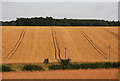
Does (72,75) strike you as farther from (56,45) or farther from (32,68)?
(56,45)

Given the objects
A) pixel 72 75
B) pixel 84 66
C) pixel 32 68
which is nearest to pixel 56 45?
pixel 84 66

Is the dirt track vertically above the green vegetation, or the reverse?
the dirt track

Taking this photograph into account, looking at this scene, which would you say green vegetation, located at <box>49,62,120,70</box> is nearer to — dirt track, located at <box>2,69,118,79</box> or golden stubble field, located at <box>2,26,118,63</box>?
dirt track, located at <box>2,69,118,79</box>

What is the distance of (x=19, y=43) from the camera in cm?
4106

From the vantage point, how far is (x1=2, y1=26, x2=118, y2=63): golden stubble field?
108 feet

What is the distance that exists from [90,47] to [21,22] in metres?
55.6

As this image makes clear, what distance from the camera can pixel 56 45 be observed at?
3978 cm

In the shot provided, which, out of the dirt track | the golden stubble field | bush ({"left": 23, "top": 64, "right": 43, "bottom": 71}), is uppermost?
the golden stubble field

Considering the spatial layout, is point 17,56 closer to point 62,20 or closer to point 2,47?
point 2,47

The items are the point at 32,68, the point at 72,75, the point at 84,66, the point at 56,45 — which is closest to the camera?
the point at 72,75

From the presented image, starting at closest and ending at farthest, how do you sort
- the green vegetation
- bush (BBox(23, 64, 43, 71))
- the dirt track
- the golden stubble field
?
1. the dirt track
2. bush (BBox(23, 64, 43, 71))
3. the green vegetation
4. the golden stubble field

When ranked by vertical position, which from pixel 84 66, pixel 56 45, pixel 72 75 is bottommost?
pixel 84 66

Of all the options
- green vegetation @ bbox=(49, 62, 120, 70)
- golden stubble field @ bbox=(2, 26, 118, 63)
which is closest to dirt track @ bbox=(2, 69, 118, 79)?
green vegetation @ bbox=(49, 62, 120, 70)

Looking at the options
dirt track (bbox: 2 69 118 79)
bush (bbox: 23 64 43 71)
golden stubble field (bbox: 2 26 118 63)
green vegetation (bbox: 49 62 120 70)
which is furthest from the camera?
golden stubble field (bbox: 2 26 118 63)
